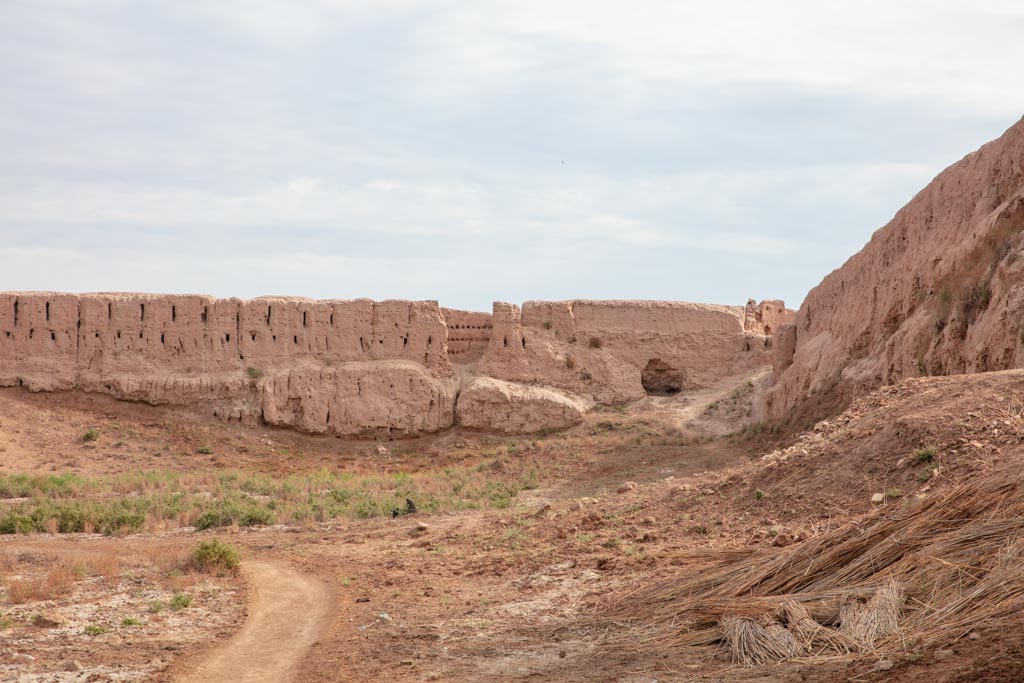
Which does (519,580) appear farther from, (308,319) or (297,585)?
(308,319)

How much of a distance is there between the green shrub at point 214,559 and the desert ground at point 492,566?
0.16 ft

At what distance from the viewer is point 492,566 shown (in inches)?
426

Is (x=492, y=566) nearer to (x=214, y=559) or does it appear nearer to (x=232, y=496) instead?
(x=214, y=559)

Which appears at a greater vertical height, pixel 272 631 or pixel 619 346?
pixel 619 346

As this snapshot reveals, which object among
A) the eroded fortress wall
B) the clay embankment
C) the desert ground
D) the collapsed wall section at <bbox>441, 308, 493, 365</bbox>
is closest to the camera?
the desert ground

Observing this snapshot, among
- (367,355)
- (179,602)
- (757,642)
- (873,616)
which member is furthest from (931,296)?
(367,355)

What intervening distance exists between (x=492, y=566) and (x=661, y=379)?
1776 centimetres

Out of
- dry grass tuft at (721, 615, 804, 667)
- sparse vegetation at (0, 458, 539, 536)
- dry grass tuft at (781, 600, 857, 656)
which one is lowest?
sparse vegetation at (0, 458, 539, 536)

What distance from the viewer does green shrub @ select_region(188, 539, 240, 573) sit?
11.2 m

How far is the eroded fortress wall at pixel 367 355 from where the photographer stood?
78.5 ft

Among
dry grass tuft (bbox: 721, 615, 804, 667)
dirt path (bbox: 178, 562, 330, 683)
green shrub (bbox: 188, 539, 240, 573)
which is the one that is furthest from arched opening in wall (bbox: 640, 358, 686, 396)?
dry grass tuft (bbox: 721, 615, 804, 667)

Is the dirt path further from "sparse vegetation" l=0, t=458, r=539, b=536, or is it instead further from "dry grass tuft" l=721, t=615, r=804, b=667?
"sparse vegetation" l=0, t=458, r=539, b=536

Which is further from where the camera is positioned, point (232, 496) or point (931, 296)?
point (232, 496)

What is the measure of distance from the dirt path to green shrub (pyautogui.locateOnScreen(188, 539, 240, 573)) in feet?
0.87
